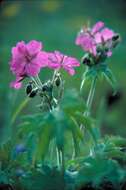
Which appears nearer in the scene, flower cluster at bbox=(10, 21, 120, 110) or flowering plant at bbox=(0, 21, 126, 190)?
flowering plant at bbox=(0, 21, 126, 190)

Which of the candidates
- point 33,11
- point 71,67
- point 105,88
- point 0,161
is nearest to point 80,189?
point 0,161

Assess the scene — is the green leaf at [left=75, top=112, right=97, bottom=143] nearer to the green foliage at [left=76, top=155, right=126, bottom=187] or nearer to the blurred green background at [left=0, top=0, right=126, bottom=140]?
the green foliage at [left=76, top=155, right=126, bottom=187]

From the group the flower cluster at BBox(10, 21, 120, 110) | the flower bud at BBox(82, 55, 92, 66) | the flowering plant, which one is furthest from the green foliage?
the flower bud at BBox(82, 55, 92, 66)

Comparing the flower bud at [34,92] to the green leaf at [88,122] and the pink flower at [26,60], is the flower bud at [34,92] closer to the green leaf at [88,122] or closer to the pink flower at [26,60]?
the pink flower at [26,60]

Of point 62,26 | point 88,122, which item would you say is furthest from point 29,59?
point 62,26

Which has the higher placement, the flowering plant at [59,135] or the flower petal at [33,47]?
the flower petal at [33,47]

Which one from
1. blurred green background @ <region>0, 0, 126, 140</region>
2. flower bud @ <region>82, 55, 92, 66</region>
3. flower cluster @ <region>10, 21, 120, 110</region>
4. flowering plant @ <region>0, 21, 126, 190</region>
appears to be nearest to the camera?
flowering plant @ <region>0, 21, 126, 190</region>

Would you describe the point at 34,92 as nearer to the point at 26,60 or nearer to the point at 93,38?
the point at 26,60

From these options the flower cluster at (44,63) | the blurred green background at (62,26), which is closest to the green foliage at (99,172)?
the flower cluster at (44,63)

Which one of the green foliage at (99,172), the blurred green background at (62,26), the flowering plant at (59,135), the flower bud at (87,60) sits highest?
the blurred green background at (62,26)
